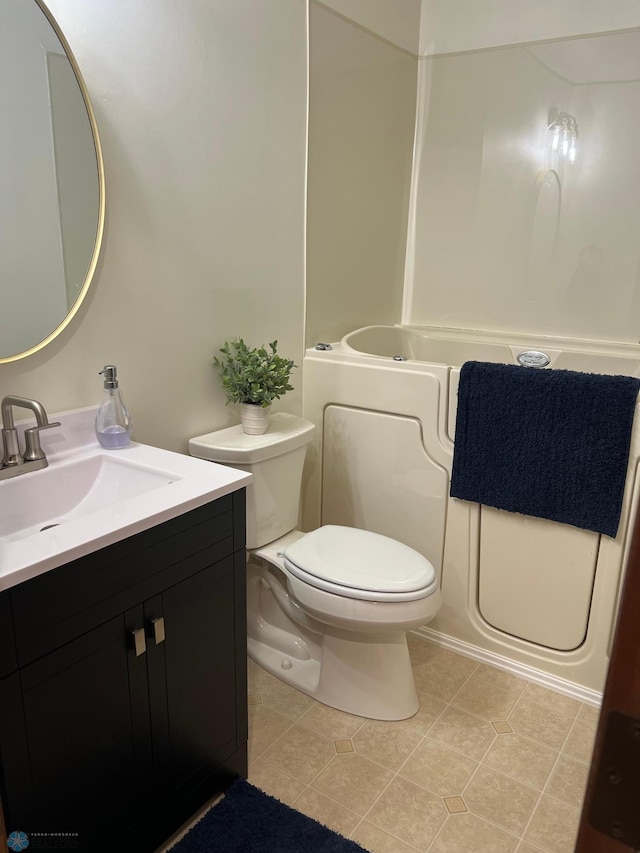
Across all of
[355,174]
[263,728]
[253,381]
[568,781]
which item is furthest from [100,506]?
[355,174]

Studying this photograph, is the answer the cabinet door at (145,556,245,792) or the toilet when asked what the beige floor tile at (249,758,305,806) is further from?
the toilet

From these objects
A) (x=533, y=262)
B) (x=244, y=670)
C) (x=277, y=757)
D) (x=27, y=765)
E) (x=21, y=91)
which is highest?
(x=21, y=91)

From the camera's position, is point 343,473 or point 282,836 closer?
point 282,836

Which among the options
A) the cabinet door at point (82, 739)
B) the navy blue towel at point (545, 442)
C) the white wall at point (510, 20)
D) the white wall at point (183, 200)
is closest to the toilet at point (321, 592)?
Answer: the white wall at point (183, 200)

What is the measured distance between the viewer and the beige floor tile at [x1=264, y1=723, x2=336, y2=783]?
1.69m

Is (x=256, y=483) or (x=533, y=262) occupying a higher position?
(x=533, y=262)

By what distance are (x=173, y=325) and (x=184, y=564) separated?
757 mm

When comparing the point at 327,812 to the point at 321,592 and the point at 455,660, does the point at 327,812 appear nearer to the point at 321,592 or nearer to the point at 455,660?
the point at 321,592

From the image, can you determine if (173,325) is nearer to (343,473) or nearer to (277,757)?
(343,473)

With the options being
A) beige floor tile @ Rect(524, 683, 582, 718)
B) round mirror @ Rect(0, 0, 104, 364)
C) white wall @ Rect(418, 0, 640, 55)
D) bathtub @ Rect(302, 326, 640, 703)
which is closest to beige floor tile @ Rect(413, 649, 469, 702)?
bathtub @ Rect(302, 326, 640, 703)

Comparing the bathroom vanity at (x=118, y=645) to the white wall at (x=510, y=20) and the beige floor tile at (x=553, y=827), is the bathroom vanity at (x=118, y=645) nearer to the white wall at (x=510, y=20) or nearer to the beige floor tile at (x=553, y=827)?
the beige floor tile at (x=553, y=827)

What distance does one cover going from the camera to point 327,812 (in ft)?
5.12

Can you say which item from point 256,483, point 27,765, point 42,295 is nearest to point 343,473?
point 256,483

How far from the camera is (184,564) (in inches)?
52.7
